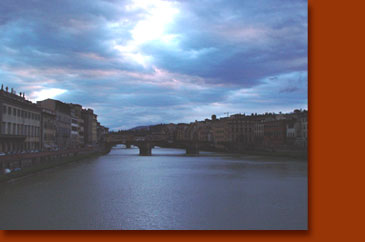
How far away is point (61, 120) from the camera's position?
74.2 m

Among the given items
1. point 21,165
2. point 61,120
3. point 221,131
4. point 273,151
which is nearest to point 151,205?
point 21,165

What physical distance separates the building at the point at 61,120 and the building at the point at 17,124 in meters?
11.0

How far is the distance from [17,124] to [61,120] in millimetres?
28852

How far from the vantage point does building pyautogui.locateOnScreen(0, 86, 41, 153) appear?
40869 mm

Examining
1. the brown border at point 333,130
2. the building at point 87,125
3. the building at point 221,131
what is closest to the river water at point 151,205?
the brown border at point 333,130

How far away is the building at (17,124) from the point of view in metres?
40.9

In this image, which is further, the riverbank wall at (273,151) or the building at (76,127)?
Answer: the building at (76,127)

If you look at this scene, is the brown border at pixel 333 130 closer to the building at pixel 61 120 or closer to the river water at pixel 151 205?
the river water at pixel 151 205

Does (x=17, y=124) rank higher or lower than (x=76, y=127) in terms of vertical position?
lower

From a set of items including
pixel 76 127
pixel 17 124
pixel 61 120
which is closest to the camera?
pixel 17 124

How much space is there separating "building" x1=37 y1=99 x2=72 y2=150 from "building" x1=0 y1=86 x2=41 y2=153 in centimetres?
1099

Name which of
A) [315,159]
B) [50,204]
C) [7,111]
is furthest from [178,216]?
[7,111]

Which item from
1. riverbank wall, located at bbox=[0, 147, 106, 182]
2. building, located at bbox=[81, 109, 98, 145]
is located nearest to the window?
riverbank wall, located at bbox=[0, 147, 106, 182]

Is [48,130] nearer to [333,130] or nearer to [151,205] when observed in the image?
[151,205]
